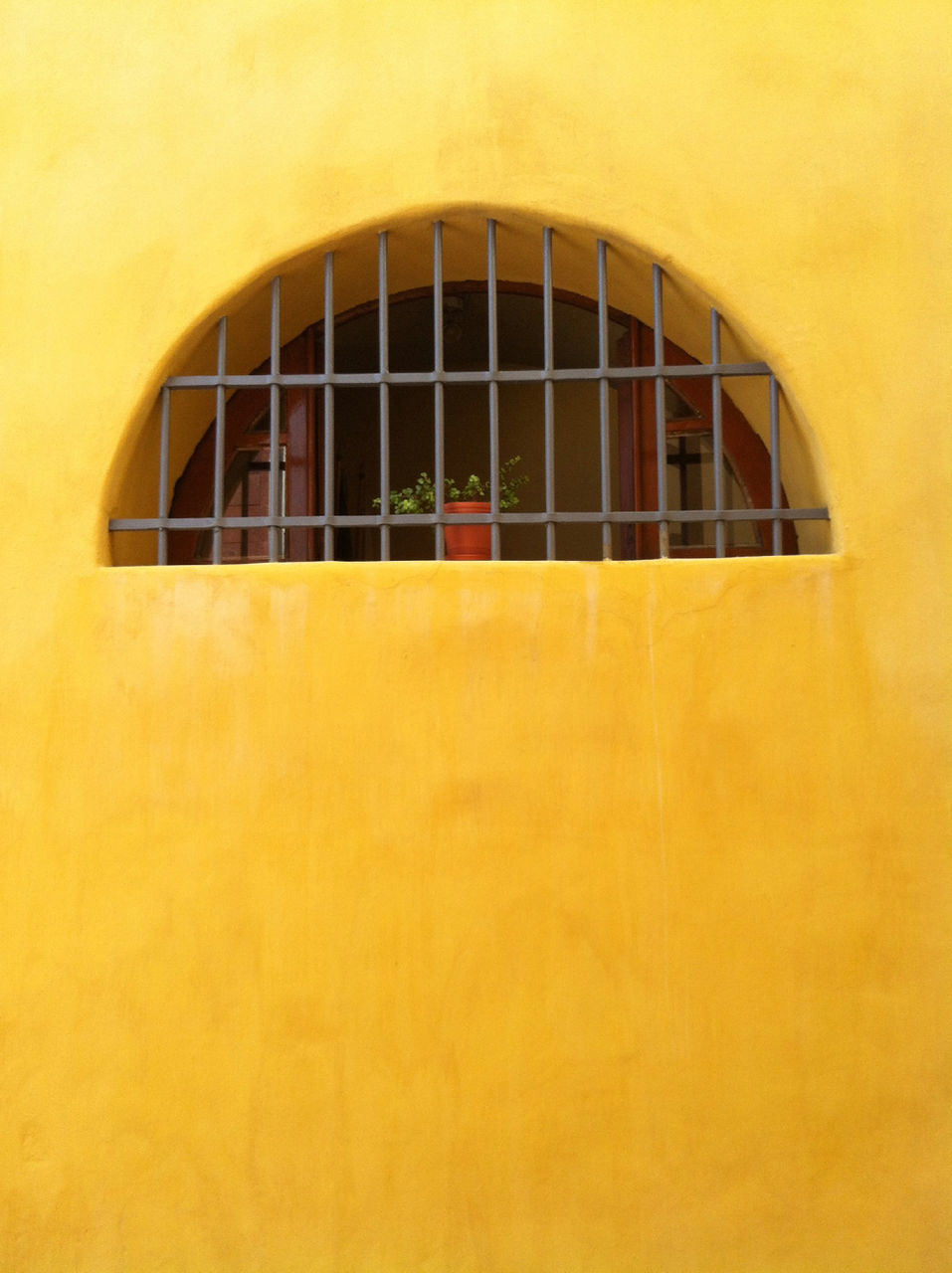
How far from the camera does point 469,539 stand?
3.25 metres

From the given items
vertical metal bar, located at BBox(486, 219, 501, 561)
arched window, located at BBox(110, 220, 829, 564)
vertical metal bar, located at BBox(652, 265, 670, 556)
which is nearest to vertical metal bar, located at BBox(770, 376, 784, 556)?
arched window, located at BBox(110, 220, 829, 564)

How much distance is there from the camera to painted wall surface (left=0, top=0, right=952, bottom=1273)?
2.88 metres

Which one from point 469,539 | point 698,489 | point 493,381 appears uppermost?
point 493,381

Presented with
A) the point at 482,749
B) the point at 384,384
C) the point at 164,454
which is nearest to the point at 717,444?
the point at 384,384

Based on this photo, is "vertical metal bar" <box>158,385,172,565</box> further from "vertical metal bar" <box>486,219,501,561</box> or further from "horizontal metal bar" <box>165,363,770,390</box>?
"vertical metal bar" <box>486,219,501,561</box>

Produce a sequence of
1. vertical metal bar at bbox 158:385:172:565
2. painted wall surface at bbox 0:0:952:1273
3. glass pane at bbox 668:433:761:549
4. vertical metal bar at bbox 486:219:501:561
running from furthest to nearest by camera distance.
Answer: glass pane at bbox 668:433:761:549
vertical metal bar at bbox 158:385:172:565
vertical metal bar at bbox 486:219:501:561
painted wall surface at bbox 0:0:952:1273

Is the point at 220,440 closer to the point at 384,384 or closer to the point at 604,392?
the point at 384,384

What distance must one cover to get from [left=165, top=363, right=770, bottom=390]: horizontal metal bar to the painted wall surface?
0.12m

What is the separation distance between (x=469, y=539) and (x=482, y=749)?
2.20 ft

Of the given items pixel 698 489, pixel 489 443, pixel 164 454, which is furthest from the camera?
pixel 698 489

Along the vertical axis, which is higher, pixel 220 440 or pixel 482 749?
pixel 220 440

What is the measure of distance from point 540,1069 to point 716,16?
3.10m

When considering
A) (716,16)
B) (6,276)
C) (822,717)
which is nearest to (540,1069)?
(822,717)

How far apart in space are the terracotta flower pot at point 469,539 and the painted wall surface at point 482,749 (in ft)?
0.78
